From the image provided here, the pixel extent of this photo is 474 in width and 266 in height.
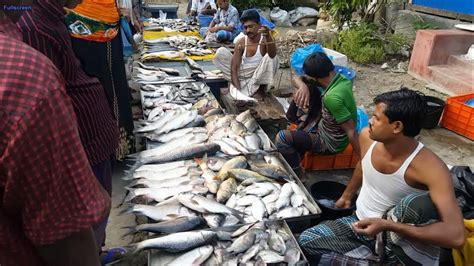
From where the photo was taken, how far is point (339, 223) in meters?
2.77

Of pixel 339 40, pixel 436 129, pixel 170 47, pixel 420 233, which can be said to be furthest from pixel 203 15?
pixel 420 233

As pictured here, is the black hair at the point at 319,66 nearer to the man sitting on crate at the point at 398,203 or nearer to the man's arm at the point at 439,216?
the man sitting on crate at the point at 398,203

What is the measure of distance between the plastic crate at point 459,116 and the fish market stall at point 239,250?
402 centimetres

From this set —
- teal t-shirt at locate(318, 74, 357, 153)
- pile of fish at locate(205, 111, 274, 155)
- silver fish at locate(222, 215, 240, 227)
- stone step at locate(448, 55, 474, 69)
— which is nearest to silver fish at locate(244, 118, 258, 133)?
pile of fish at locate(205, 111, 274, 155)

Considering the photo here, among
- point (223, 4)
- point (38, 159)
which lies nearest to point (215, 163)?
point (38, 159)

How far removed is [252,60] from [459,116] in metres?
3.23

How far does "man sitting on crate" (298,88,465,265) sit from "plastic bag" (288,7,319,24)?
11.5m

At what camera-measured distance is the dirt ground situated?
3.56 m

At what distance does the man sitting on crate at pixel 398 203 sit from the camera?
2.13 m

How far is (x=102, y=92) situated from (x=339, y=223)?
6.54 feet

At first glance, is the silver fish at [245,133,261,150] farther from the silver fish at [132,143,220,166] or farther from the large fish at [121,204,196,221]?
the large fish at [121,204,196,221]

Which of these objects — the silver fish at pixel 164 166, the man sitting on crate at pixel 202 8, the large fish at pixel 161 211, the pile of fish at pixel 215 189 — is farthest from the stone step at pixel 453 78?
the man sitting on crate at pixel 202 8

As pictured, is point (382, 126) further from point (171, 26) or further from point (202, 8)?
point (202, 8)

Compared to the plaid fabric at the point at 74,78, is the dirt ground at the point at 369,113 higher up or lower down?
lower down
